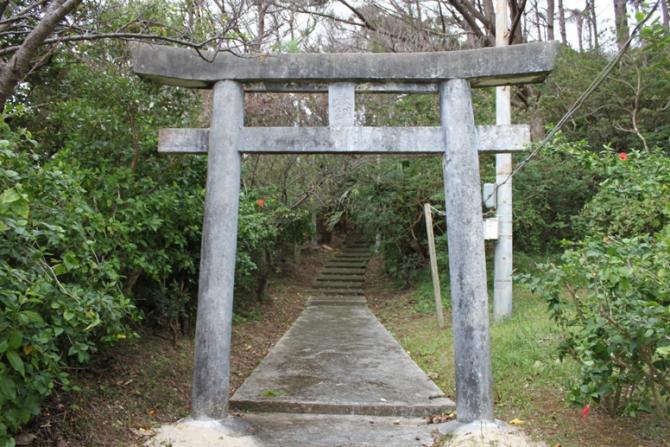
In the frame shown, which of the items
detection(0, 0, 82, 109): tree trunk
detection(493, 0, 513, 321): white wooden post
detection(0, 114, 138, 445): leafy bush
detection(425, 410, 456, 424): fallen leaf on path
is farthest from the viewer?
detection(493, 0, 513, 321): white wooden post

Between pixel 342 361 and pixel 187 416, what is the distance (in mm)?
2738

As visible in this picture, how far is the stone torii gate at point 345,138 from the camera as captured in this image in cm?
497

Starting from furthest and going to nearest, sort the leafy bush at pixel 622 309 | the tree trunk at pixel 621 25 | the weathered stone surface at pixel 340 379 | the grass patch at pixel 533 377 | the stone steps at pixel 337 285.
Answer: the stone steps at pixel 337 285 → the tree trunk at pixel 621 25 → the weathered stone surface at pixel 340 379 → the grass patch at pixel 533 377 → the leafy bush at pixel 622 309

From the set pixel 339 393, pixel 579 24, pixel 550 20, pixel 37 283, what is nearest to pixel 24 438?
pixel 37 283

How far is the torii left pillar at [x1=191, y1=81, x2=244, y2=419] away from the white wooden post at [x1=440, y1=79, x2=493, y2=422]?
191 centimetres

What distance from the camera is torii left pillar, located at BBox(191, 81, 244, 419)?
4941 mm

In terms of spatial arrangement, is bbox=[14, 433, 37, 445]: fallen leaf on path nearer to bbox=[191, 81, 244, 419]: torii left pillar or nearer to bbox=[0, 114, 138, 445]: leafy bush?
bbox=[0, 114, 138, 445]: leafy bush

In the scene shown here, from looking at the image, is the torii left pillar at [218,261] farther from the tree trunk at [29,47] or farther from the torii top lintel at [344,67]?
the tree trunk at [29,47]

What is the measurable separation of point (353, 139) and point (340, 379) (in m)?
2.81

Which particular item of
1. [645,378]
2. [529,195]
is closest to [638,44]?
[529,195]

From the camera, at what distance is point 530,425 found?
4879 mm

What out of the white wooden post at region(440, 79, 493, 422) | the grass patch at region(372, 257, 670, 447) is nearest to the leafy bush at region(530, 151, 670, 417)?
the grass patch at region(372, 257, 670, 447)

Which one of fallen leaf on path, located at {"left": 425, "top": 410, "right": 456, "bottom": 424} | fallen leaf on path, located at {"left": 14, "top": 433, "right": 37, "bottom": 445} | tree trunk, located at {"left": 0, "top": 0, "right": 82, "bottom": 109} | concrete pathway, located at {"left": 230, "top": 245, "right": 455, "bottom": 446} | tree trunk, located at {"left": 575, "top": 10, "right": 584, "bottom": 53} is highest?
tree trunk, located at {"left": 575, "top": 10, "right": 584, "bottom": 53}

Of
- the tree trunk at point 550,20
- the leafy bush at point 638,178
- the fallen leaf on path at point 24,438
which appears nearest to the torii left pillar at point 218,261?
the fallen leaf on path at point 24,438
